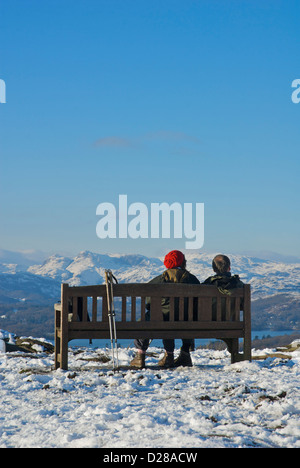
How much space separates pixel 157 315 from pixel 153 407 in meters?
3.75

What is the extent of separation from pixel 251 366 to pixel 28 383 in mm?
4247

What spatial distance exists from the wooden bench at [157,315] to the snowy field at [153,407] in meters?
0.69

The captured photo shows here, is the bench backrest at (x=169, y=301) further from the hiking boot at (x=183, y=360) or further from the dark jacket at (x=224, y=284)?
the hiking boot at (x=183, y=360)

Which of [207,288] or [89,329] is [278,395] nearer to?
[207,288]

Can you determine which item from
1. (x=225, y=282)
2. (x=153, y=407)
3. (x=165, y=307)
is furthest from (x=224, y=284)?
(x=153, y=407)

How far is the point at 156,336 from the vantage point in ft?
36.8

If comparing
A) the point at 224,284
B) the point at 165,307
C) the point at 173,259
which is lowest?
the point at 165,307

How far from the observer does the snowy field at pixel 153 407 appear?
6035 mm

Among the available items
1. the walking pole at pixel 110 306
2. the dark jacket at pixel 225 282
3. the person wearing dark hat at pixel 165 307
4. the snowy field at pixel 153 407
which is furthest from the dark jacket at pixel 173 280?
the snowy field at pixel 153 407

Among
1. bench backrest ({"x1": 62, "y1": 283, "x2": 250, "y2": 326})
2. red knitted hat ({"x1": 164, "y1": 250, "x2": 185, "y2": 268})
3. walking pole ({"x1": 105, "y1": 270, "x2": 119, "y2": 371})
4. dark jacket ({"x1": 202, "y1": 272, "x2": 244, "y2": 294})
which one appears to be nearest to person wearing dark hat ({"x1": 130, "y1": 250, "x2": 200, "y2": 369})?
red knitted hat ({"x1": 164, "y1": 250, "x2": 185, "y2": 268})

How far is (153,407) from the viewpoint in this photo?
761 centimetres

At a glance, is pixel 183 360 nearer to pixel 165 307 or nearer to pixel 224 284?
pixel 165 307
